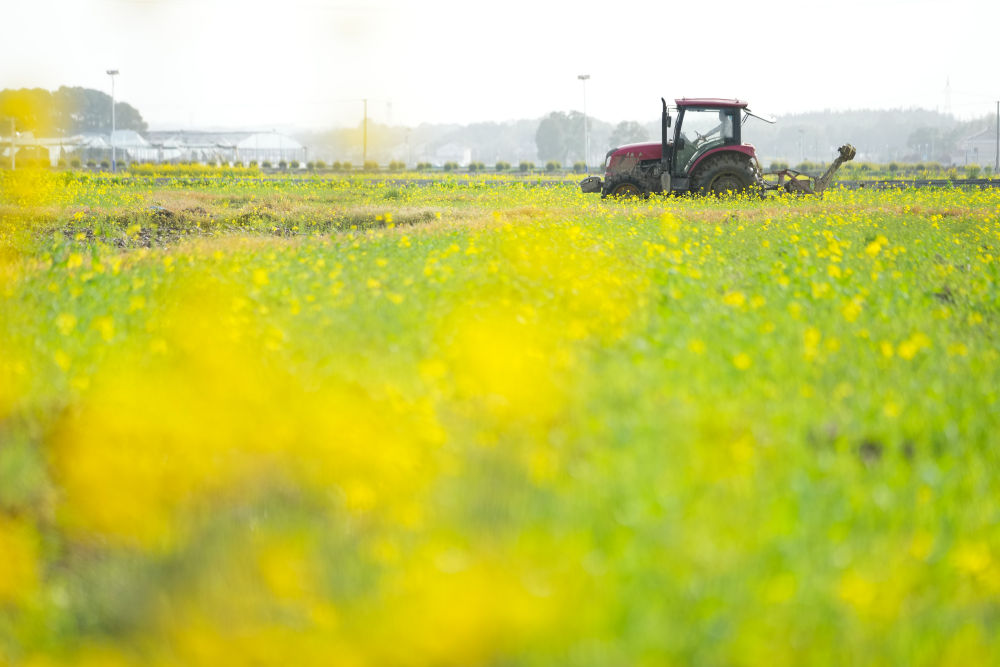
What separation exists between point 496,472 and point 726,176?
18213mm

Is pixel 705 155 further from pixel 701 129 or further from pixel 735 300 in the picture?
pixel 735 300

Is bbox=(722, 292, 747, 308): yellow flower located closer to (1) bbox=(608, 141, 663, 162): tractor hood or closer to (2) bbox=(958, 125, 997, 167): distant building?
(1) bbox=(608, 141, 663, 162): tractor hood

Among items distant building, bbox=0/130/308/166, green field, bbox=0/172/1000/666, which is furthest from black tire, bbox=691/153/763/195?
distant building, bbox=0/130/308/166

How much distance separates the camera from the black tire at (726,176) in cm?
2009

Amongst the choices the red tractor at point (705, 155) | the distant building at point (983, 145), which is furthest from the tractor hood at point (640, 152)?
the distant building at point (983, 145)

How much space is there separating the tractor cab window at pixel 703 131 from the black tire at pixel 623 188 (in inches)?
43.7

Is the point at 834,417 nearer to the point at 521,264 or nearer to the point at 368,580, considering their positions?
the point at 368,580

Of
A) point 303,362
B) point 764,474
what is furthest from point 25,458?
point 764,474

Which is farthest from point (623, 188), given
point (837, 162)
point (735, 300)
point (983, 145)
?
point (983, 145)

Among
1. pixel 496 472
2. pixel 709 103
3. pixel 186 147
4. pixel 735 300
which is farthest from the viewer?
pixel 186 147

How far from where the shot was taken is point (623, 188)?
69.3 feet

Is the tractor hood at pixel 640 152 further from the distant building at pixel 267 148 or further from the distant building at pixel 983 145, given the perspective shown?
the distant building at pixel 983 145

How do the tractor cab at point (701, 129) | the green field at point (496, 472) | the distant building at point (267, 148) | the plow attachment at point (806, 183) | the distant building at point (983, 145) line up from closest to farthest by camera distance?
the green field at point (496, 472) < the tractor cab at point (701, 129) < the plow attachment at point (806, 183) < the distant building at point (267, 148) < the distant building at point (983, 145)

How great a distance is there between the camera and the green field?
2.50 m
